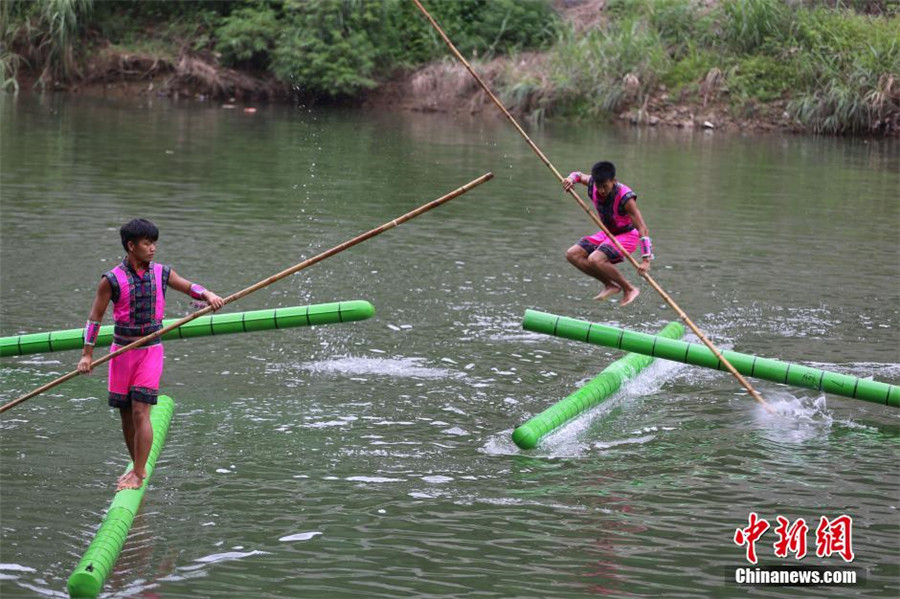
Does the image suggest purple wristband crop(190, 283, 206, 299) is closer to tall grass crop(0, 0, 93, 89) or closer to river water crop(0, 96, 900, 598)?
river water crop(0, 96, 900, 598)

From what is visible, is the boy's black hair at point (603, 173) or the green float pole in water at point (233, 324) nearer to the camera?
the green float pole in water at point (233, 324)

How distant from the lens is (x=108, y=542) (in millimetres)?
6875

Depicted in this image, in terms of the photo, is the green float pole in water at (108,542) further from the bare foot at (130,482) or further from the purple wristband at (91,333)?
the purple wristband at (91,333)

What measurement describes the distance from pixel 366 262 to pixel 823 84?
18793 millimetres

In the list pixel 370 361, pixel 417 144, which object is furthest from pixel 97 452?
pixel 417 144

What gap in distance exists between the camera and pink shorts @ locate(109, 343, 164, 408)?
303 inches

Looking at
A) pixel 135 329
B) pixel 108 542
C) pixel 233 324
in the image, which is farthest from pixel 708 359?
pixel 108 542

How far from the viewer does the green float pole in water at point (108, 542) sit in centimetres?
646

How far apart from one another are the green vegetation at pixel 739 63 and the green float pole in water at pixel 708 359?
21683 mm

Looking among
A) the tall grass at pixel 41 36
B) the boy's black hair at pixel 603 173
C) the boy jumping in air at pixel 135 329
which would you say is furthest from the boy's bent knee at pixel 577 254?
the tall grass at pixel 41 36

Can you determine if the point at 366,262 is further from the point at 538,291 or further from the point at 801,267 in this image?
the point at 801,267

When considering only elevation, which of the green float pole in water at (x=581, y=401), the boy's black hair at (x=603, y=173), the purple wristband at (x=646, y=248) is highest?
the boy's black hair at (x=603, y=173)

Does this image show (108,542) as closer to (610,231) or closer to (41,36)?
(610,231)

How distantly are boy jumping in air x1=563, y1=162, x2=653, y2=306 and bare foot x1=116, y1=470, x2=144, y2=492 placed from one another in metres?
5.06
